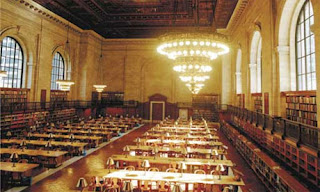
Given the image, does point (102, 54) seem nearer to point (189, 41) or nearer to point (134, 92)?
point (134, 92)

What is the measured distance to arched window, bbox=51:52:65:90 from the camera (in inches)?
698

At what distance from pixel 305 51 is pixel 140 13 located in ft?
39.3

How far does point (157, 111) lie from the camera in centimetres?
2278

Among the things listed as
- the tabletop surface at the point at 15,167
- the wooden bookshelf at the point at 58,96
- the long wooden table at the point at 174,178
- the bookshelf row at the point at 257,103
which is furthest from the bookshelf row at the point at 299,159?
the wooden bookshelf at the point at 58,96

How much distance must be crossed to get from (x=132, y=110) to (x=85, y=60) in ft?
22.1

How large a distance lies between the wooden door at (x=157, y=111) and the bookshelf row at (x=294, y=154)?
13860 millimetres

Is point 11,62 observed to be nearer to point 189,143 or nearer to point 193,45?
point 189,143

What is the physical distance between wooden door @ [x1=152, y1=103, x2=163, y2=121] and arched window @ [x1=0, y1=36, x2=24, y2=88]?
12.2m

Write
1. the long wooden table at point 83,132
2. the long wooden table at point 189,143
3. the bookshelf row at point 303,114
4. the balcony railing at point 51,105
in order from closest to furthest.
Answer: the bookshelf row at point 303,114
the long wooden table at point 189,143
the long wooden table at point 83,132
the balcony railing at point 51,105

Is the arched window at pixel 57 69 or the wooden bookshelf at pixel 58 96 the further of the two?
the arched window at pixel 57 69

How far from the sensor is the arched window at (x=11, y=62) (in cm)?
1318

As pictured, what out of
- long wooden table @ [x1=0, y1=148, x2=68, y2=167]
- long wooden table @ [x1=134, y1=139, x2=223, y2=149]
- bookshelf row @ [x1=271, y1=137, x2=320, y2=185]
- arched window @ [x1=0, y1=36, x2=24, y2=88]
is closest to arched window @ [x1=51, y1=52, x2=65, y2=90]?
arched window @ [x1=0, y1=36, x2=24, y2=88]

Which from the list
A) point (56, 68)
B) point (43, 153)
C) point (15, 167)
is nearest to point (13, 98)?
point (56, 68)

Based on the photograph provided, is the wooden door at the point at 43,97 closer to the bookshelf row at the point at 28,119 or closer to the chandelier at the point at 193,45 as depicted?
the bookshelf row at the point at 28,119
